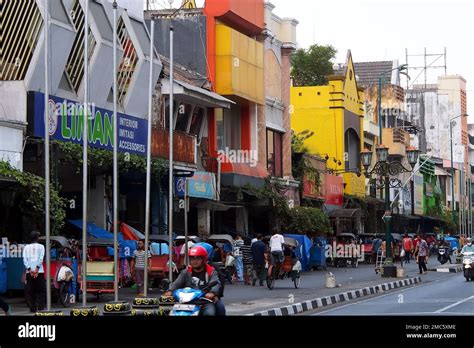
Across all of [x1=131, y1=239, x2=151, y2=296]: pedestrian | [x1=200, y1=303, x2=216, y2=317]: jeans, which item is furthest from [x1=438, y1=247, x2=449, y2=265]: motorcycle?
[x1=200, y1=303, x2=216, y2=317]: jeans

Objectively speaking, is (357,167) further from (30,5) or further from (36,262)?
(36,262)

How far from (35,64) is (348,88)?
36.4 metres

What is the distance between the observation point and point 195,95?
3716cm

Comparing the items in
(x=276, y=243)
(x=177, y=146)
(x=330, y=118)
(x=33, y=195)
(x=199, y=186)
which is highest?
(x=330, y=118)

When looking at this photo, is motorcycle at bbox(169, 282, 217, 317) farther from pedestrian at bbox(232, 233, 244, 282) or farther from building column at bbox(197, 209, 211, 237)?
building column at bbox(197, 209, 211, 237)

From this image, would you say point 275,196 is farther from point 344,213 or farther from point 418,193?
point 418,193

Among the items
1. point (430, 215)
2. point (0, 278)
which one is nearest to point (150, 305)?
point (0, 278)

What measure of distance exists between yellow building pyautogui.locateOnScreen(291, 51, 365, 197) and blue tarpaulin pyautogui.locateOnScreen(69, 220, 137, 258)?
2859 cm

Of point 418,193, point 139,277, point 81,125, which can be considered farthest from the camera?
point 418,193

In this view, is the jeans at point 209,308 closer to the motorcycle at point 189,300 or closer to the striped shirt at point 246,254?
the motorcycle at point 189,300

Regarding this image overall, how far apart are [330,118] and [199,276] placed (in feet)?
163

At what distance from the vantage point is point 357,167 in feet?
211

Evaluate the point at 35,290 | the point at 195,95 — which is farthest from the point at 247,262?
the point at 35,290

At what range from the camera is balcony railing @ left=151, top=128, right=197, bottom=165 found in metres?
33.1
